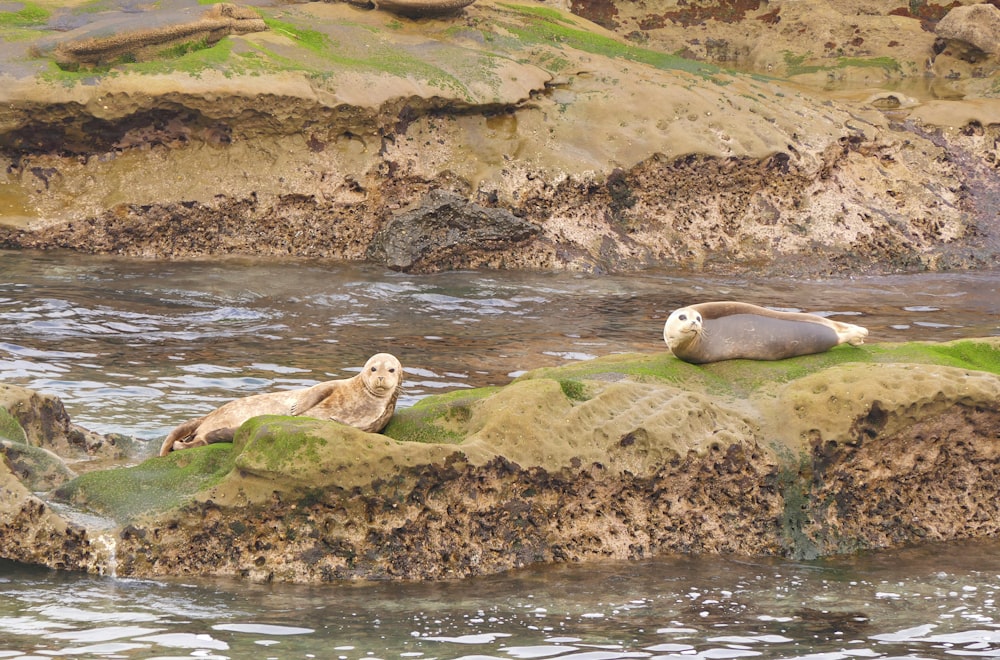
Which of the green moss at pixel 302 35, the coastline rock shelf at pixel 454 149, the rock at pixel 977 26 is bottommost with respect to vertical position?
the coastline rock shelf at pixel 454 149

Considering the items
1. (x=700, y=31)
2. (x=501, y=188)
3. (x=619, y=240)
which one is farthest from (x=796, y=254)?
(x=700, y=31)

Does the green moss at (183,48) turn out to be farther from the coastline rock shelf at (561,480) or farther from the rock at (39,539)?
the rock at (39,539)

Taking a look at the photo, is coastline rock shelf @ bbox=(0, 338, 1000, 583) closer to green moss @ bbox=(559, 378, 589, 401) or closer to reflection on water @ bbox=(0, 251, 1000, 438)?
green moss @ bbox=(559, 378, 589, 401)

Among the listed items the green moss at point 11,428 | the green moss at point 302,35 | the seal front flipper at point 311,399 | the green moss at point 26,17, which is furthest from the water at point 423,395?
the green moss at point 26,17

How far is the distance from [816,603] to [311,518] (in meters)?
2.51

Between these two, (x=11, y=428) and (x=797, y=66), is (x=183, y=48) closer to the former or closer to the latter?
(x=11, y=428)

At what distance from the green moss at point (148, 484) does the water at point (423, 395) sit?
48cm

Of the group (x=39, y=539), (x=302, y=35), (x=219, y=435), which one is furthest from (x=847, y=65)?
(x=39, y=539)

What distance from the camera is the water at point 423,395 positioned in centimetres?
555

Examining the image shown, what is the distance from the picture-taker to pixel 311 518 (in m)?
6.51

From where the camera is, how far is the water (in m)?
5.55

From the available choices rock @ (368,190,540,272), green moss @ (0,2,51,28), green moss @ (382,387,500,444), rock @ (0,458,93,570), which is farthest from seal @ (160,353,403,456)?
green moss @ (0,2,51,28)

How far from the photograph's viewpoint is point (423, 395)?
428 inches

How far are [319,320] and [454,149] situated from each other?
4.93m
